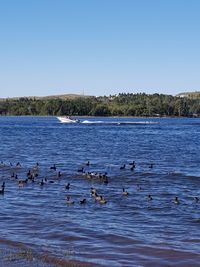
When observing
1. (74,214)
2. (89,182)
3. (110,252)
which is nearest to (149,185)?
(89,182)

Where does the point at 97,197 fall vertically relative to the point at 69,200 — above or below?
above

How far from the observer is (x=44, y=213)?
25047 millimetres

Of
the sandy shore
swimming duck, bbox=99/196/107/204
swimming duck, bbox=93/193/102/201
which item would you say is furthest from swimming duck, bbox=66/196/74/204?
the sandy shore

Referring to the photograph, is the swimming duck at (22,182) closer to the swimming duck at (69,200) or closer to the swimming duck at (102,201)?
the swimming duck at (69,200)

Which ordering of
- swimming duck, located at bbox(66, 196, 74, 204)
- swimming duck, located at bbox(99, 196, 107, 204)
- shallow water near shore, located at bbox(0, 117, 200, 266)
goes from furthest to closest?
swimming duck, located at bbox(99, 196, 107, 204) → swimming duck, located at bbox(66, 196, 74, 204) → shallow water near shore, located at bbox(0, 117, 200, 266)

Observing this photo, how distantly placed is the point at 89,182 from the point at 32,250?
61.9ft

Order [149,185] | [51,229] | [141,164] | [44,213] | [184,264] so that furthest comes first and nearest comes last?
[141,164]
[149,185]
[44,213]
[51,229]
[184,264]

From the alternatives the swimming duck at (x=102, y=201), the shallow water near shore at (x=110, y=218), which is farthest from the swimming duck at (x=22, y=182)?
the swimming duck at (x=102, y=201)

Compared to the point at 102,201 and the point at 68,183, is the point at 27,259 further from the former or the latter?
the point at 68,183

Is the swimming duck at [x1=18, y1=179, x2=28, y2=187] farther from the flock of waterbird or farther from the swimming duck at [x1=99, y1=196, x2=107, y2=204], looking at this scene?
the swimming duck at [x1=99, y1=196, x2=107, y2=204]

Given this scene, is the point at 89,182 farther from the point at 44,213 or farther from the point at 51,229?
the point at 51,229

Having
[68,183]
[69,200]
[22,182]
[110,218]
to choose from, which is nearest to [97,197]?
[69,200]

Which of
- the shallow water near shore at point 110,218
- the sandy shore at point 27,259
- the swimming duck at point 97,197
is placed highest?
the sandy shore at point 27,259

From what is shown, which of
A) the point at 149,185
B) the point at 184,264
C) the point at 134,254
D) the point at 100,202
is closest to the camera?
the point at 184,264
